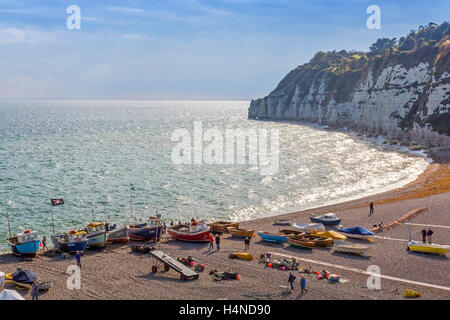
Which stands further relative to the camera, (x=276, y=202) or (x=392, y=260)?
(x=276, y=202)

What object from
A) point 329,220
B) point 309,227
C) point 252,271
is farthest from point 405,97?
point 252,271

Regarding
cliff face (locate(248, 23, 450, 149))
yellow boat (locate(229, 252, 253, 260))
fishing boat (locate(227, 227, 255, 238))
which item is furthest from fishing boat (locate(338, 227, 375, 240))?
cliff face (locate(248, 23, 450, 149))

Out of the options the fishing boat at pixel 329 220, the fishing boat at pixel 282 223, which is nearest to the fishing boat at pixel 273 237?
the fishing boat at pixel 282 223

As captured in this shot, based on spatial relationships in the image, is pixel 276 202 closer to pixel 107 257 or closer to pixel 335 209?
pixel 335 209

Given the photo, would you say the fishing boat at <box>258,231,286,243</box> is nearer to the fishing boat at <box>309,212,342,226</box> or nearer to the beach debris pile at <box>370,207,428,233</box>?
the fishing boat at <box>309,212,342,226</box>

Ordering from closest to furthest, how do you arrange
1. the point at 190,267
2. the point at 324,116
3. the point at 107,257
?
the point at 190,267 → the point at 107,257 → the point at 324,116
